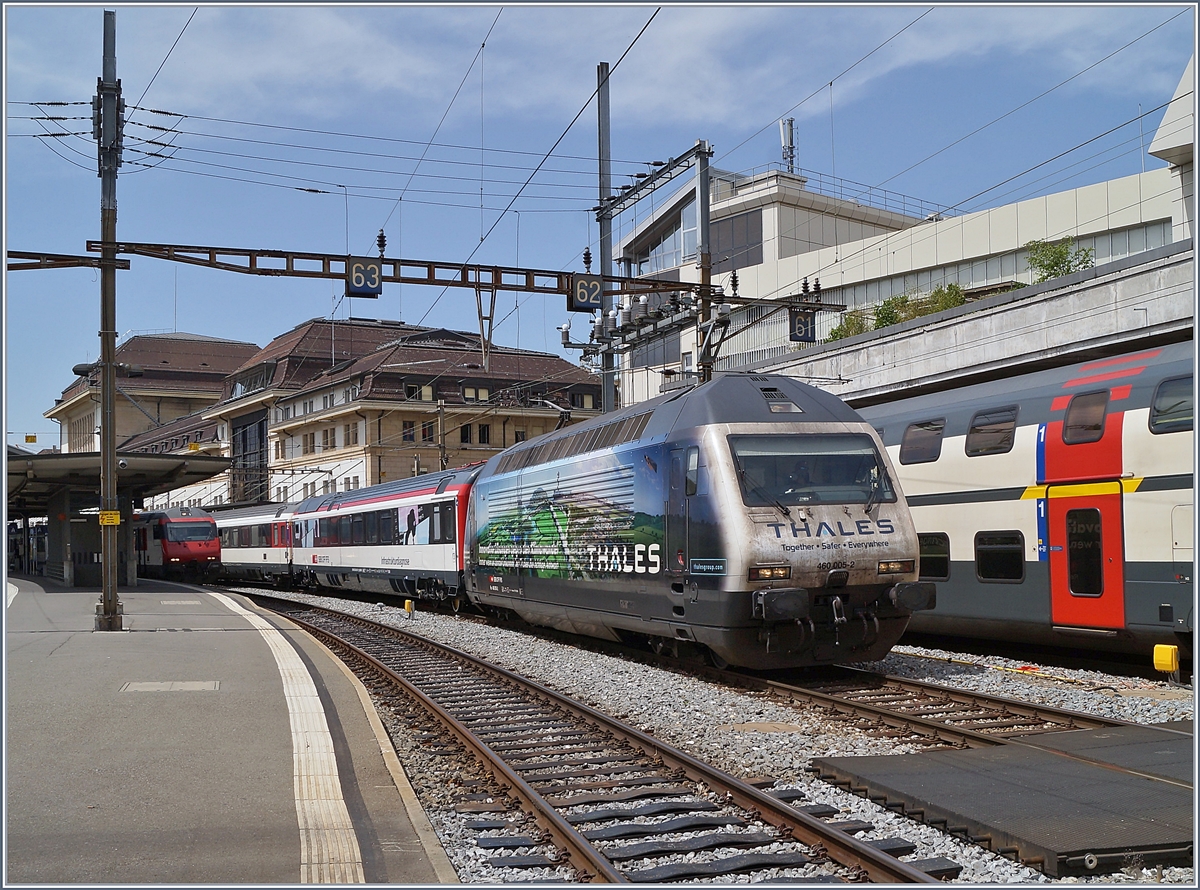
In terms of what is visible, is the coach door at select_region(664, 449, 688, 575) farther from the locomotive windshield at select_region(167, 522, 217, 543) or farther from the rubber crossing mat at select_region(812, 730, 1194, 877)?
the locomotive windshield at select_region(167, 522, 217, 543)

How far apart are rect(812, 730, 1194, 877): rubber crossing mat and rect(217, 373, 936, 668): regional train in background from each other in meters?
3.41

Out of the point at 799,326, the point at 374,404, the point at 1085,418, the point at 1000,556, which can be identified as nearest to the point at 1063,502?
the point at 1085,418

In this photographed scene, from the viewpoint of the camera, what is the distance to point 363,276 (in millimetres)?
18812

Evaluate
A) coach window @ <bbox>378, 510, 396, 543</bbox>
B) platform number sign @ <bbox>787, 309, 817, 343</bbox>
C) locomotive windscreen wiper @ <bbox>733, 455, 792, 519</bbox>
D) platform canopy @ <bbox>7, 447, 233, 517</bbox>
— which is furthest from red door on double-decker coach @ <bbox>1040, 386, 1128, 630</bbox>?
platform canopy @ <bbox>7, 447, 233, 517</bbox>

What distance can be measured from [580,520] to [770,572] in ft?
14.9

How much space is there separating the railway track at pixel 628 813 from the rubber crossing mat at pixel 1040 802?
1.62 feet

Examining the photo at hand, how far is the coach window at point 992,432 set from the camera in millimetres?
14094

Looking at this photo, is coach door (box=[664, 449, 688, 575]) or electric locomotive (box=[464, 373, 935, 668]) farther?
coach door (box=[664, 449, 688, 575])

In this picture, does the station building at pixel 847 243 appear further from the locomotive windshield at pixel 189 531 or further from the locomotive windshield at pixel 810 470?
the locomotive windshield at pixel 189 531

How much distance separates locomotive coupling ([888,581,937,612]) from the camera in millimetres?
11984

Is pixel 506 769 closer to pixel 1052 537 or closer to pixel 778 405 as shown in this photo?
pixel 778 405

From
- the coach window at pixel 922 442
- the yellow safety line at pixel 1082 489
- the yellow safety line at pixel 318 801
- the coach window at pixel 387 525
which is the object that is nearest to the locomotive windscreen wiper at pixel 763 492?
the yellow safety line at pixel 1082 489

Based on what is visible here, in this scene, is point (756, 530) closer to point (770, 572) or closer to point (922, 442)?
point (770, 572)

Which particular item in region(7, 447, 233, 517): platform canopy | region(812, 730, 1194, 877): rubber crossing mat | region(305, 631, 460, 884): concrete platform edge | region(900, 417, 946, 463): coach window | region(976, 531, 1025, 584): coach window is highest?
region(7, 447, 233, 517): platform canopy
